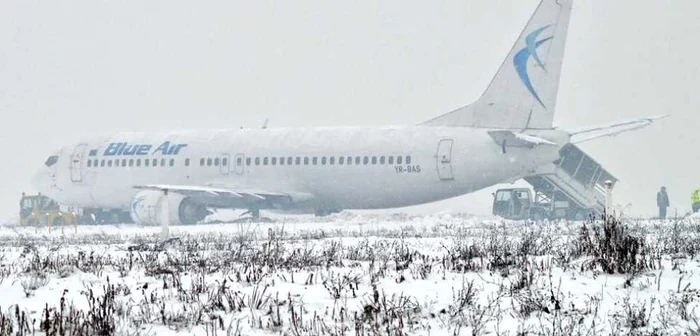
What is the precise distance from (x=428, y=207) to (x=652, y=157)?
40.8 metres

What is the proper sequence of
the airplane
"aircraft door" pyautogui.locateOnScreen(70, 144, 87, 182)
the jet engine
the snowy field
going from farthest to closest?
"aircraft door" pyautogui.locateOnScreen(70, 144, 87, 182), the jet engine, the airplane, the snowy field

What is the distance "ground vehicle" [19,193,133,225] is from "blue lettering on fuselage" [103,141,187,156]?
2462 mm

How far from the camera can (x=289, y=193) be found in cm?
3175

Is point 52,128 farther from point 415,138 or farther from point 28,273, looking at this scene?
point 28,273

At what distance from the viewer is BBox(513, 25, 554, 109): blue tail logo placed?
2789 cm

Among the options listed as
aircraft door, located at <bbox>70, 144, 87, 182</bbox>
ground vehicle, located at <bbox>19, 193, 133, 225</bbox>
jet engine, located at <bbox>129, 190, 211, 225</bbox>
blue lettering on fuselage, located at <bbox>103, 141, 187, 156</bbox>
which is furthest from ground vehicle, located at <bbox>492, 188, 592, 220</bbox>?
aircraft door, located at <bbox>70, 144, 87, 182</bbox>

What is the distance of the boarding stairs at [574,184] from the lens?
30.6m

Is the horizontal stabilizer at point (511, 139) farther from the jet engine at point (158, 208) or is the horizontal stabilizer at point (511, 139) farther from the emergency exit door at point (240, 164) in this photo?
the jet engine at point (158, 208)

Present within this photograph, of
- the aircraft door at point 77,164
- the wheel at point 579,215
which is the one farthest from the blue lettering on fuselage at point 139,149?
the wheel at point 579,215

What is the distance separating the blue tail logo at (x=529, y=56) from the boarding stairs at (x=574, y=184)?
2.67 meters

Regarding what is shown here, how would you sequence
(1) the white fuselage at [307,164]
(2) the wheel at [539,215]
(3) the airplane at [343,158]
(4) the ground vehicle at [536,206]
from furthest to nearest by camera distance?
(2) the wheel at [539,215]
(4) the ground vehicle at [536,206]
(1) the white fuselage at [307,164]
(3) the airplane at [343,158]

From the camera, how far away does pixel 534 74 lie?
1099 inches

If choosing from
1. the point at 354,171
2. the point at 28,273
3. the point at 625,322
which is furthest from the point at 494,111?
the point at 625,322

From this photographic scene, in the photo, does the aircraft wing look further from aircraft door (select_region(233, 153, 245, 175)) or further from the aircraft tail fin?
the aircraft tail fin
